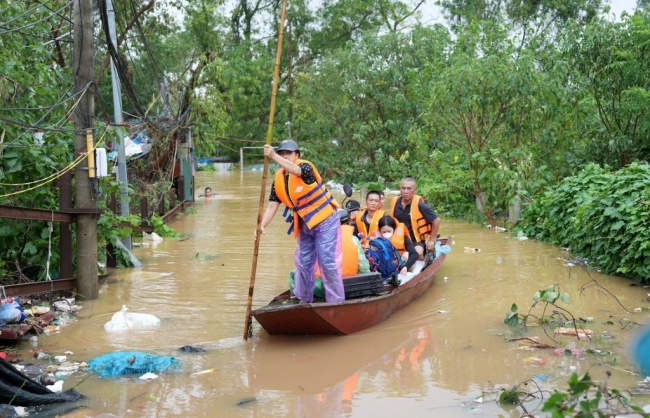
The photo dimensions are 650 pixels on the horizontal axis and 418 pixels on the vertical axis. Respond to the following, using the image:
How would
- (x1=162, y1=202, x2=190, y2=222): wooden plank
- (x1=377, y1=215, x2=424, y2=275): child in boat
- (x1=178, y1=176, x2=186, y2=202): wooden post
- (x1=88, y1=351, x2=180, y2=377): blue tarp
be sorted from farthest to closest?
(x1=178, y1=176, x2=186, y2=202): wooden post < (x1=162, y1=202, x2=190, y2=222): wooden plank < (x1=377, y1=215, x2=424, y2=275): child in boat < (x1=88, y1=351, x2=180, y2=377): blue tarp

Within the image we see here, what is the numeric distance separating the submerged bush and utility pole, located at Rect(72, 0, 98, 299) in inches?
265

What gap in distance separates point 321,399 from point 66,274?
13.9ft

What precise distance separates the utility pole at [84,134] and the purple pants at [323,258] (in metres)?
2.90

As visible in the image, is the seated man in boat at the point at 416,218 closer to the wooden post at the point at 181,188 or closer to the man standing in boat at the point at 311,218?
the man standing in boat at the point at 311,218

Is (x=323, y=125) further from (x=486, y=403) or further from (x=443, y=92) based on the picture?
(x=486, y=403)

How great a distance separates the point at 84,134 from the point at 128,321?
2.36 m

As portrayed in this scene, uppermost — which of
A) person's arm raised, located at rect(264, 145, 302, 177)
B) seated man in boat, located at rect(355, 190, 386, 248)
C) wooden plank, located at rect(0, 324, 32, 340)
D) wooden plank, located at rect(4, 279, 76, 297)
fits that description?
person's arm raised, located at rect(264, 145, 302, 177)

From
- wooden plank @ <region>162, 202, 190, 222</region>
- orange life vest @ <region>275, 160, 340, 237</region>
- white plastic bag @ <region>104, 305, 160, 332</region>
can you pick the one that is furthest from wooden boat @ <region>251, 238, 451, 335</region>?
wooden plank @ <region>162, 202, 190, 222</region>

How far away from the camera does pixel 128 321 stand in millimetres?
7957

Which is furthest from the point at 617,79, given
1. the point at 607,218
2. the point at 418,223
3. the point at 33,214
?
the point at 33,214

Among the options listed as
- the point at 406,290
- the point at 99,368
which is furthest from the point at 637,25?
the point at 99,368

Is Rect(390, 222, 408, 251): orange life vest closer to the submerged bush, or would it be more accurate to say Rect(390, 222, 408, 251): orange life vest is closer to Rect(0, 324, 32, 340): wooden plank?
the submerged bush

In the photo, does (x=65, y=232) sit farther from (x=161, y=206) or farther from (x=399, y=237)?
(x=161, y=206)

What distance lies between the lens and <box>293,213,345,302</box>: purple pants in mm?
7234
